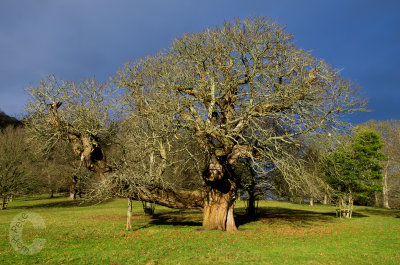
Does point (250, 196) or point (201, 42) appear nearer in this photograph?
point (201, 42)

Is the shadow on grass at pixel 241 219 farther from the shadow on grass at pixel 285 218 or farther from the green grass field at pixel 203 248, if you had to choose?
the green grass field at pixel 203 248

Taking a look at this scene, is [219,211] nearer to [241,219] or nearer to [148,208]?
[241,219]

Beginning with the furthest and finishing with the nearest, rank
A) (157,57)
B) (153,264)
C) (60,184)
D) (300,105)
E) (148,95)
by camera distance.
→ 1. (60,184)
2. (157,57)
3. (148,95)
4. (300,105)
5. (153,264)

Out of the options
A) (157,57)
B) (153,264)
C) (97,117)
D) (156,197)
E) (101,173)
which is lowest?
(153,264)

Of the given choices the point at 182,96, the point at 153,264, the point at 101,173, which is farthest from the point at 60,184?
the point at 153,264

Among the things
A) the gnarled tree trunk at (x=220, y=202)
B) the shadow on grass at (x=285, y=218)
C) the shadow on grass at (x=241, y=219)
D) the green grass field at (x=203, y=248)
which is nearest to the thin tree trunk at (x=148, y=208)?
the shadow on grass at (x=241, y=219)

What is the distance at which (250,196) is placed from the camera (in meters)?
20.7

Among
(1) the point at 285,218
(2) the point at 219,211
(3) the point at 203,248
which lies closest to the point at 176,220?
(2) the point at 219,211

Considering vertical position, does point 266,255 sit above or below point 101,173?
below

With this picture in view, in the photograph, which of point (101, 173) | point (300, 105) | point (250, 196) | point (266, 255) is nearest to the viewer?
point (266, 255)

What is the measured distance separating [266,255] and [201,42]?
11.3 metres

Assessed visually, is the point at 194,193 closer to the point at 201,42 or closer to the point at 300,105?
the point at 300,105

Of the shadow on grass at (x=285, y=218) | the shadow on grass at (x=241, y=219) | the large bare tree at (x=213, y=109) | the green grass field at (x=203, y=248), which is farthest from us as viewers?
the shadow on grass at (x=285, y=218)

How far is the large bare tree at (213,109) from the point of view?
12.8 m
